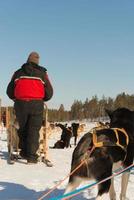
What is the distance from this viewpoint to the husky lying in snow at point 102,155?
5.11 metres

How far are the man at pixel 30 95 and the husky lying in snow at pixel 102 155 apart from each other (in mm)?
3603

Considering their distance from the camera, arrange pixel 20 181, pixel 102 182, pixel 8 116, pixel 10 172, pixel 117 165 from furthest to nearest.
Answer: pixel 8 116 < pixel 10 172 < pixel 20 181 < pixel 117 165 < pixel 102 182

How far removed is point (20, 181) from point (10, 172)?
3.32 ft

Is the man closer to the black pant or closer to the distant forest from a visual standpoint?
the black pant

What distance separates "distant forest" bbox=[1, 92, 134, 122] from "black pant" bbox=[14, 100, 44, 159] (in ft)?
416

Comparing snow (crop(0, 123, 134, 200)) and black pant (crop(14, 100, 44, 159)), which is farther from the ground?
black pant (crop(14, 100, 44, 159))

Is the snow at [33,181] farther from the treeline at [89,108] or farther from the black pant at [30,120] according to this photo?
the treeline at [89,108]

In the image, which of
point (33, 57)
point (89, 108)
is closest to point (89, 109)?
point (89, 108)

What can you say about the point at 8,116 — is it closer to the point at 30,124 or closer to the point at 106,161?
the point at 30,124

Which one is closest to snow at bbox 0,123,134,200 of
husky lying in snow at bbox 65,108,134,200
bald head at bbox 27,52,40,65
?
husky lying in snow at bbox 65,108,134,200

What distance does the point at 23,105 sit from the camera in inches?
362

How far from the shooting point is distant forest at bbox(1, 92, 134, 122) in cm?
14088

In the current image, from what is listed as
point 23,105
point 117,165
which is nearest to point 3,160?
point 23,105

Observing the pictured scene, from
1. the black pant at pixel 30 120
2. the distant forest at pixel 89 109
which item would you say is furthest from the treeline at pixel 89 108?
the black pant at pixel 30 120
